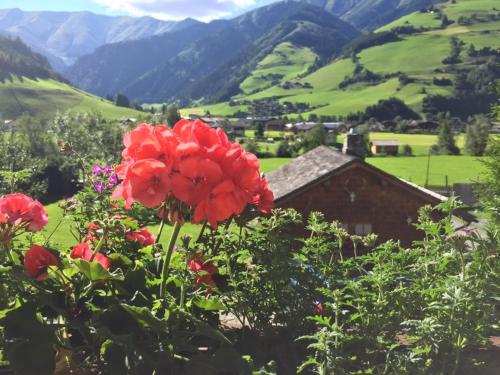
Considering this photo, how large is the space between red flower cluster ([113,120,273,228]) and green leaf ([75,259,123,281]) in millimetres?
246

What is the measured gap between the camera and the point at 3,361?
67.4 inches

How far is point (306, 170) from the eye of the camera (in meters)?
24.5

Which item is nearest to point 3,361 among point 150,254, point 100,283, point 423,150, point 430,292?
point 100,283

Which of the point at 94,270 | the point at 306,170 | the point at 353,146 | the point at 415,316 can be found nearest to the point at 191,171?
the point at 94,270

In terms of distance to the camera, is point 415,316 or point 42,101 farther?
point 42,101

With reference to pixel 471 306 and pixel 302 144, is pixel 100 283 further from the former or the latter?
pixel 302 144

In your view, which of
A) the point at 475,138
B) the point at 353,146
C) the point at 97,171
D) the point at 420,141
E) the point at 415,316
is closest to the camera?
the point at 415,316

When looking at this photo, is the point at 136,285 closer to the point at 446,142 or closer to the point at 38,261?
the point at 38,261

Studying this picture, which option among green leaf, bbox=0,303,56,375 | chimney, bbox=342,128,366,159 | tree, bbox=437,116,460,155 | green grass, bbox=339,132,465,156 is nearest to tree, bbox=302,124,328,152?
green grass, bbox=339,132,465,156

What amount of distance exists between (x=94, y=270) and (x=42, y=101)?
578 feet

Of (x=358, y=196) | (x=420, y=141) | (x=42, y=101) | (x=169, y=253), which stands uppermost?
(x=169, y=253)

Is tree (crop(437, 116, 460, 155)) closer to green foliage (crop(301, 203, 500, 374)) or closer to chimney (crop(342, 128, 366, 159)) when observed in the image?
chimney (crop(342, 128, 366, 159))

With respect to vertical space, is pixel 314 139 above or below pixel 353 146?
below

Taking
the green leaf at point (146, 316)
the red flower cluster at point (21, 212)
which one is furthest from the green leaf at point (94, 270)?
the red flower cluster at point (21, 212)
